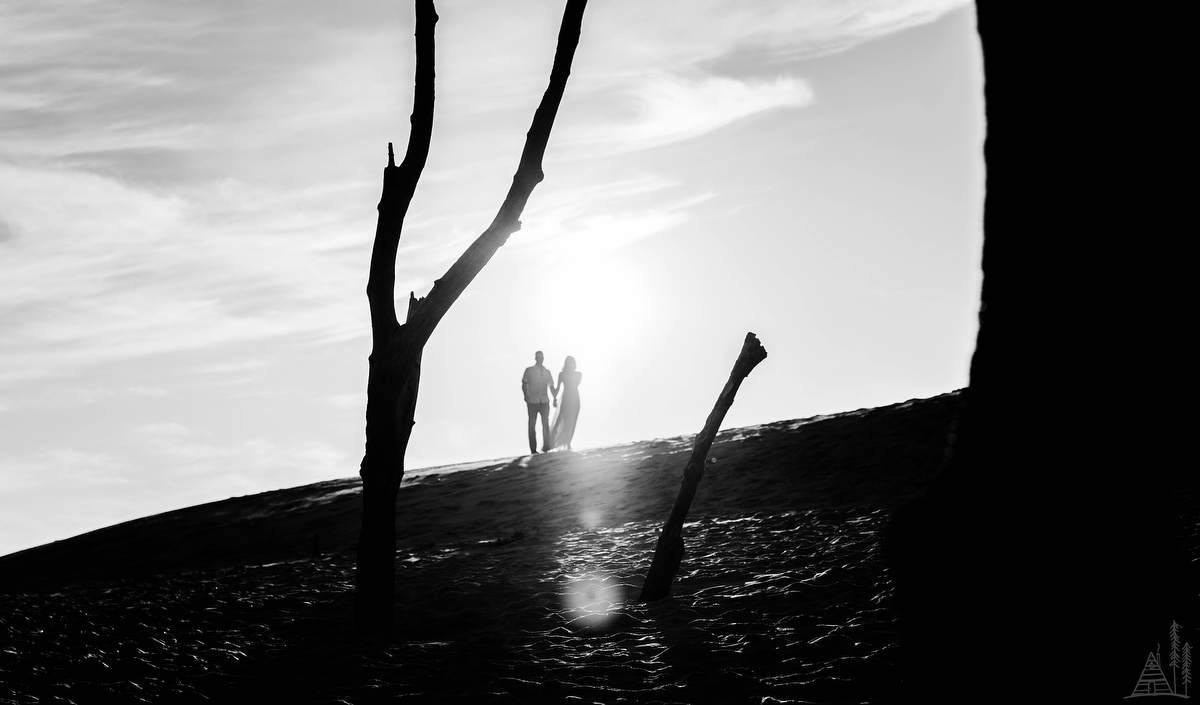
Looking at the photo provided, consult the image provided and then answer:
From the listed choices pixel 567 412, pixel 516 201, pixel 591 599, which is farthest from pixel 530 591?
pixel 567 412

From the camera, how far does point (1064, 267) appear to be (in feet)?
7.18

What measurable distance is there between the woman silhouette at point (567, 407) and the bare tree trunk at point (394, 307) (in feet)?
34.6

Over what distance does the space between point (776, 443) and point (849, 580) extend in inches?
250

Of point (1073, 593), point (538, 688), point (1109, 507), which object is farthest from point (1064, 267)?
point (538, 688)

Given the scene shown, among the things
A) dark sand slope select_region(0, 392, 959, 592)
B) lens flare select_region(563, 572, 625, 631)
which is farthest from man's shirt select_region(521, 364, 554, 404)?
lens flare select_region(563, 572, 625, 631)

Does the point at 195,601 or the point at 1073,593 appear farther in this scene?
the point at 195,601

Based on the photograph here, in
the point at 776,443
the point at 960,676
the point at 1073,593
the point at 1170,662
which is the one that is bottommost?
the point at 1170,662

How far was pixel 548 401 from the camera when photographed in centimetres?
1752

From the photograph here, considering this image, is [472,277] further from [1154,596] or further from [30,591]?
[30,591]

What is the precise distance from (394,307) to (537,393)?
10.0m

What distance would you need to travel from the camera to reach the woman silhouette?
1792 centimetres

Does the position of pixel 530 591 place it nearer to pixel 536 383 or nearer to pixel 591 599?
pixel 591 599

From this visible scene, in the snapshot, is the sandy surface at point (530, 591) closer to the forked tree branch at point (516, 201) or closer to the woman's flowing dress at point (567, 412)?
the forked tree branch at point (516, 201)

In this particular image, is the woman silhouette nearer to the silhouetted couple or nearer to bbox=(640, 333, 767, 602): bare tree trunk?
the silhouetted couple
